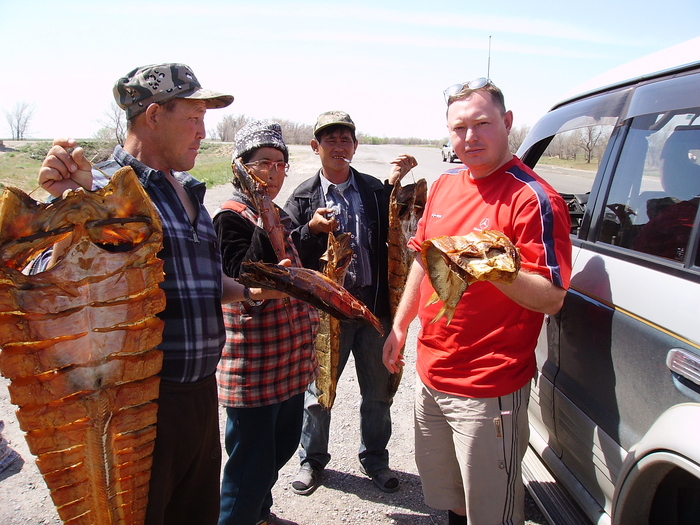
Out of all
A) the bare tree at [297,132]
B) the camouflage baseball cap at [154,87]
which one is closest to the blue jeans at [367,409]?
the camouflage baseball cap at [154,87]

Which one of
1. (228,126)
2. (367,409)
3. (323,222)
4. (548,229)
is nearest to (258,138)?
(323,222)

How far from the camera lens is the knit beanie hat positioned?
2.83 metres

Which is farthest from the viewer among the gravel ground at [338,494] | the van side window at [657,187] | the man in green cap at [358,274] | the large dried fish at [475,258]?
the man in green cap at [358,274]

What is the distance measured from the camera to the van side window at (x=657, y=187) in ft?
7.14

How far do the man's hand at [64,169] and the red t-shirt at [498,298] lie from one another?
160cm

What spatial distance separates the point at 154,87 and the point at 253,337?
1299 mm

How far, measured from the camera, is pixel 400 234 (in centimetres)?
347

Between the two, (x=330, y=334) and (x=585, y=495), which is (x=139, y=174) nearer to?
(x=330, y=334)

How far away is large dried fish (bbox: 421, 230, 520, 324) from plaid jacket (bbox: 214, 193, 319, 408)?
100 centimetres

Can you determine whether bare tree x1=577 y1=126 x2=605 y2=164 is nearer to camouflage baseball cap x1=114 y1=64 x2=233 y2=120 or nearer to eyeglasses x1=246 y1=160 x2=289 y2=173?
eyeglasses x1=246 y1=160 x2=289 y2=173

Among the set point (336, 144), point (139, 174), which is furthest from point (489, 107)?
point (139, 174)

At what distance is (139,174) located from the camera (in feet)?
6.49

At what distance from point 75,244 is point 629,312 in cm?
216

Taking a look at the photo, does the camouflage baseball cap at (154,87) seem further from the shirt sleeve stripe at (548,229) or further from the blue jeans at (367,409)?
the blue jeans at (367,409)
